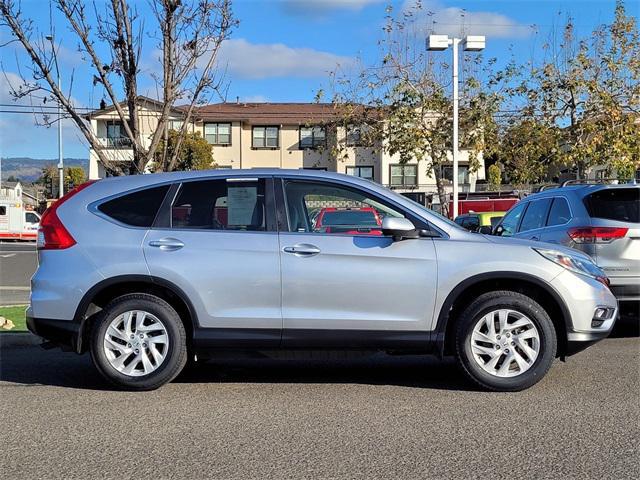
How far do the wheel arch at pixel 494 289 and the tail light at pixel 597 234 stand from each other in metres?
2.21

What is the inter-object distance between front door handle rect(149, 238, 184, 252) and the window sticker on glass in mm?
460

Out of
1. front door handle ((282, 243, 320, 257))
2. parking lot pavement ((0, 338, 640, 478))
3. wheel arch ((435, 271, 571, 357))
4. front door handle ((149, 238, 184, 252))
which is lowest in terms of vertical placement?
parking lot pavement ((0, 338, 640, 478))

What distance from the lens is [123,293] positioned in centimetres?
591

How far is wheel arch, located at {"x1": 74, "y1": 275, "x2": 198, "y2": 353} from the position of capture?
225 inches

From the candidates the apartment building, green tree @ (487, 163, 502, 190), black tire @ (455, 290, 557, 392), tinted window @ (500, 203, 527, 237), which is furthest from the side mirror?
the apartment building

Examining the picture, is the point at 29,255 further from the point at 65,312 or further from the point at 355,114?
the point at 65,312

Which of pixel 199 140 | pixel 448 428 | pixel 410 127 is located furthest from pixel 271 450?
pixel 199 140

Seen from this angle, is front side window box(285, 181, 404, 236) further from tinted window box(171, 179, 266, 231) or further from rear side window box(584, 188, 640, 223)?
rear side window box(584, 188, 640, 223)

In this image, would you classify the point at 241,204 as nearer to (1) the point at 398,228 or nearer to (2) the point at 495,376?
(1) the point at 398,228

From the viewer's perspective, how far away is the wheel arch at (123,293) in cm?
572

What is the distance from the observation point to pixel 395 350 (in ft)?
19.1

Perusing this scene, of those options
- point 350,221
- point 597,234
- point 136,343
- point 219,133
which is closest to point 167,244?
point 136,343

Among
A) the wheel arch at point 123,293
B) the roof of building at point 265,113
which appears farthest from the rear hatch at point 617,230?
the roof of building at point 265,113

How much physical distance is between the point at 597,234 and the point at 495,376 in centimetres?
286
